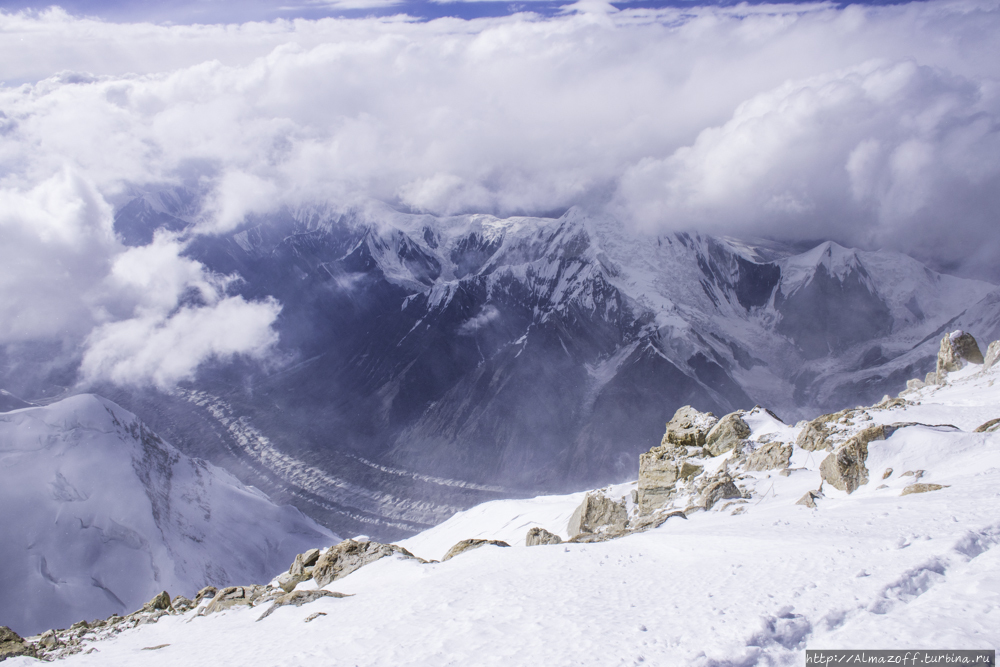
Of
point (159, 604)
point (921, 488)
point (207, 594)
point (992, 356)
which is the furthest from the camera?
point (992, 356)

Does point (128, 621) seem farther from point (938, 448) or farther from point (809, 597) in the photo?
point (938, 448)

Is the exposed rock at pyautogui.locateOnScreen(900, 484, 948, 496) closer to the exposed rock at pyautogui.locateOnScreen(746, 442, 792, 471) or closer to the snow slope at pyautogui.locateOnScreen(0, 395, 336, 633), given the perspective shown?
the exposed rock at pyautogui.locateOnScreen(746, 442, 792, 471)

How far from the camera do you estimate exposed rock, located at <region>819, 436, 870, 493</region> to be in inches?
1035

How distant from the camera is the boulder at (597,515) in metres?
36.4

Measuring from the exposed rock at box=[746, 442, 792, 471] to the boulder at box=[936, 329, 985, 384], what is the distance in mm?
40250

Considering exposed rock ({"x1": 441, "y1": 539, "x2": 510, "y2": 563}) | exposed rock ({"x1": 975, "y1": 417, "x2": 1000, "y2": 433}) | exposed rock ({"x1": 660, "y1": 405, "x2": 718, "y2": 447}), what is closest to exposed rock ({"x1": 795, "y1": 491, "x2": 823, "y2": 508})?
exposed rock ({"x1": 975, "y1": 417, "x2": 1000, "y2": 433})

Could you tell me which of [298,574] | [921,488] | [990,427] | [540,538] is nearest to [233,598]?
[298,574]

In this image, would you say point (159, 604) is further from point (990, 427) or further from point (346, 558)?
point (990, 427)

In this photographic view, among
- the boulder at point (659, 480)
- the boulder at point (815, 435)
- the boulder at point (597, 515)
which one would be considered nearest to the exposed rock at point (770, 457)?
the boulder at point (815, 435)

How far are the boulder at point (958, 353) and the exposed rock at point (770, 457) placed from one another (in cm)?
4025

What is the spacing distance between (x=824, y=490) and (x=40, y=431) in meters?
130

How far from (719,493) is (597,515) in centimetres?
992

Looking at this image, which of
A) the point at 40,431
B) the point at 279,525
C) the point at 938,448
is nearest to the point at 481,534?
the point at 938,448

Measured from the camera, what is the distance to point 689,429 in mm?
46344
